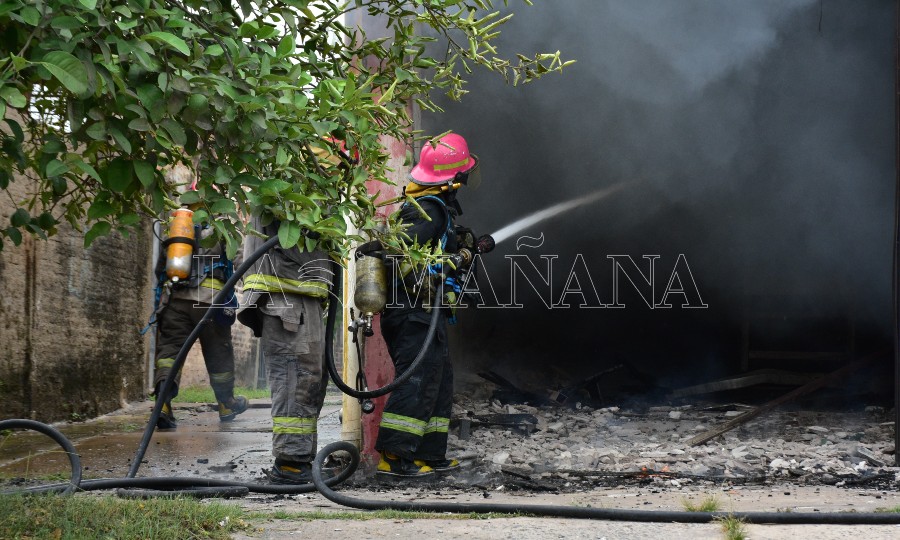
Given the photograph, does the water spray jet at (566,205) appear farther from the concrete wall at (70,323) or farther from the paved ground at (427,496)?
the concrete wall at (70,323)

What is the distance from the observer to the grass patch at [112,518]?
2.78 metres

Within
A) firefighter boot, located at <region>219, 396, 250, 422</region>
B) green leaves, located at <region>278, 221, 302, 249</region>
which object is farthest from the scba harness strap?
firefighter boot, located at <region>219, 396, 250, 422</region>

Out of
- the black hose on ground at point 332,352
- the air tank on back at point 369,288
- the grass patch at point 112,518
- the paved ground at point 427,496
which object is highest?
the air tank on back at point 369,288

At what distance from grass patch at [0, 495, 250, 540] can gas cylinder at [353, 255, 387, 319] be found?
1.48m

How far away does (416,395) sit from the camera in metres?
4.72

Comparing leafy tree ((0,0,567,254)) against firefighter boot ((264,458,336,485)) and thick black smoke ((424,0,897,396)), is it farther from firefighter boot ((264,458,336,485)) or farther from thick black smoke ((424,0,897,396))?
thick black smoke ((424,0,897,396))

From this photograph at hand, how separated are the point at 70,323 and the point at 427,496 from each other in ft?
14.3

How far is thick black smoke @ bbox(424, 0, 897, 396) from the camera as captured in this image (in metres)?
7.81

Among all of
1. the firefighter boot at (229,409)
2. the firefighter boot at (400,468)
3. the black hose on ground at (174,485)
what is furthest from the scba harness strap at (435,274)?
the firefighter boot at (229,409)

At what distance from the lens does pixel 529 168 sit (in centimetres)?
927

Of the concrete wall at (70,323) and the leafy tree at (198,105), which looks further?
the concrete wall at (70,323)

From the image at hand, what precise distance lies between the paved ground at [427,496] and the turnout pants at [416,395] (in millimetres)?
233

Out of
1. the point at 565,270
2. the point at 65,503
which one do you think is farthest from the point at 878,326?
the point at 65,503

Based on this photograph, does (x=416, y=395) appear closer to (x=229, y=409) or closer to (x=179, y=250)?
(x=179, y=250)
